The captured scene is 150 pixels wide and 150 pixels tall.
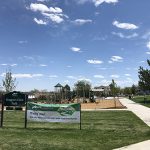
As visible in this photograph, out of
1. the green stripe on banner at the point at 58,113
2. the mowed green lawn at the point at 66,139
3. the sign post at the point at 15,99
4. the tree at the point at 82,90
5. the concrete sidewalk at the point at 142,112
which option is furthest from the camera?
the tree at the point at 82,90

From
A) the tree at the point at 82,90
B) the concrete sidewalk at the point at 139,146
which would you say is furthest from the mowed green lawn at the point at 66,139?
the tree at the point at 82,90

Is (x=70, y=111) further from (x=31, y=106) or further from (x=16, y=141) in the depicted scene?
(x=16, y=141)

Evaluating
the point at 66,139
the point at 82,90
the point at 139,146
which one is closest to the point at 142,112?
the point at 66,139

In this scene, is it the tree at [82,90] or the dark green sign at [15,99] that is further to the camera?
the tree at [82,90]

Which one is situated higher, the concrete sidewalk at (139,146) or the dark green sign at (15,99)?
the dark green sign at (15,99)

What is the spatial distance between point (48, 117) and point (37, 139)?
3.97 m

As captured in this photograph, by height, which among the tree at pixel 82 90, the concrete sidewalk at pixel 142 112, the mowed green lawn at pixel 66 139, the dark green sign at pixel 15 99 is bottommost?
the mowed green lawn at pixel 66 139

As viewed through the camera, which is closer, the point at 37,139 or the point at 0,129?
the point at 37,139

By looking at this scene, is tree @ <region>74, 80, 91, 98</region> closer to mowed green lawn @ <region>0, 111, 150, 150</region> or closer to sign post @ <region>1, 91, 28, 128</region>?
sign post @ <region>1, 91, 28, 128</region>

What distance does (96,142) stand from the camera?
44.0ft

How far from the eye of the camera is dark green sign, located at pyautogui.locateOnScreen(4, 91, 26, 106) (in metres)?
18.9

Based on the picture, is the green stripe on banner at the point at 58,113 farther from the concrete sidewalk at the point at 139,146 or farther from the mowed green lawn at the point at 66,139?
the concrete sidewalk at the point at 139,146

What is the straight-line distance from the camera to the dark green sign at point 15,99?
18.9 meters

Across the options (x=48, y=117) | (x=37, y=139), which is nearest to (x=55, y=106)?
(x=48, y=117)
